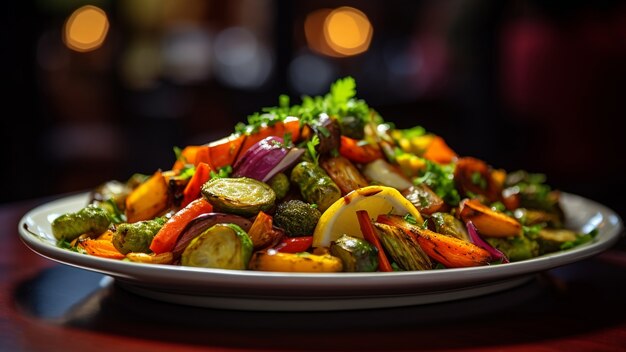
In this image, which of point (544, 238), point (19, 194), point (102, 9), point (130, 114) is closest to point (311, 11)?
point (102, 9)

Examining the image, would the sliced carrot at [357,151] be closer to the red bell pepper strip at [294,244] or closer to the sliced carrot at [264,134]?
the sliced carrot at [264,134]

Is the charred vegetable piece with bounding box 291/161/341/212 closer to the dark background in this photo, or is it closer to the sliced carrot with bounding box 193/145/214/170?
the sliced carrot with bounding box 193/145/214/170

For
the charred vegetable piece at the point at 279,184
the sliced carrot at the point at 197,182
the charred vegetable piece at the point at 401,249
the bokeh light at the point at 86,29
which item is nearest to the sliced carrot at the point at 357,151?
the charred vegetable piece at the point at 279,184

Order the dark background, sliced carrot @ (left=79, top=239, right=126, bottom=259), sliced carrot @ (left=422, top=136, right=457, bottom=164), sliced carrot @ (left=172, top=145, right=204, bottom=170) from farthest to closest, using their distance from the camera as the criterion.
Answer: the dark background
sliced carrot @ (left=422, top=136, right=457, bottom=164)
sliced carrot @ (left=172, top=145, right=204, bottom=170)
sliced carrot @ (left=79, top=239, right=126, bottom=259)

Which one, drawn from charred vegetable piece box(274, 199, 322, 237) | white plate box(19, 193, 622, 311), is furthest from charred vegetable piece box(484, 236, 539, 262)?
charred vegetable piece box(274, 199, 322, 237)

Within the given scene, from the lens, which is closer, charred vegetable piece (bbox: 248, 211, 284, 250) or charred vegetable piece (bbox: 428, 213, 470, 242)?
charred vegetable piece (bbox: 248, 211, 284, 250)

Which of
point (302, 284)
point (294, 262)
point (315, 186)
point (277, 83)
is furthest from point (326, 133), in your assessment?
point (277, 83)

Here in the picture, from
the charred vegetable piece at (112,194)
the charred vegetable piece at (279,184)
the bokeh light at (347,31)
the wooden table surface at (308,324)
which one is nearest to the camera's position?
the wooden table surface at (308,324)
